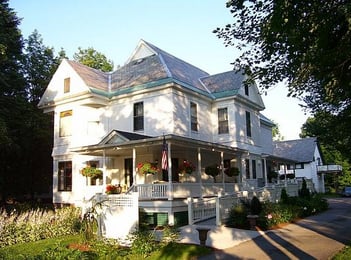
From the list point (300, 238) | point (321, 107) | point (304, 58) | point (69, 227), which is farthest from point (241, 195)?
point (304, 58)

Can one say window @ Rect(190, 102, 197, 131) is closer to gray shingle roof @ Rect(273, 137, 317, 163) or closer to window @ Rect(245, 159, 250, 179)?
window @ Rect(245, 159, 250, 179)

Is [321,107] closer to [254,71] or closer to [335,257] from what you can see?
[254,71]

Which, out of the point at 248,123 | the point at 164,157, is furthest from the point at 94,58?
the point at 164,157

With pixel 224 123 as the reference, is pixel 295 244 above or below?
below

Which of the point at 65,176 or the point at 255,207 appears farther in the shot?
the point at 65,176

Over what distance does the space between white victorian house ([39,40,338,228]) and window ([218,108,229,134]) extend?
0.07 metres

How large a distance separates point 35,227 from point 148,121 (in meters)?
9.23

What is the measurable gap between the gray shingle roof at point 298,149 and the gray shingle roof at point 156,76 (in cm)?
2768

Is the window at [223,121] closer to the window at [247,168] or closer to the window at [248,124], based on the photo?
the window at [248,124]

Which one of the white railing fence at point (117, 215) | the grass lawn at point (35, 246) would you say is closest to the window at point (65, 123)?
the white railing fence at point (117, 215)

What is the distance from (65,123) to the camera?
2475 cm

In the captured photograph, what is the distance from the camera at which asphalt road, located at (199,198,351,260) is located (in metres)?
10.1

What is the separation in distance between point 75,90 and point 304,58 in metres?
18.2

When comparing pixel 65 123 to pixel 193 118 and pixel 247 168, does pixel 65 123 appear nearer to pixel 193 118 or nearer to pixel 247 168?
pixel 193 118
